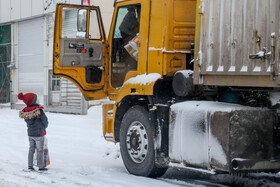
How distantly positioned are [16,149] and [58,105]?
11944 mm

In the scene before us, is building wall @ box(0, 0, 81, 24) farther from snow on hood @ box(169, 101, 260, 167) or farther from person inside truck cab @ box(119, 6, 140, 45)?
snow on hood @ box(169, 101, 260, 167)

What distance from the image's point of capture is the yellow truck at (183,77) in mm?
6914

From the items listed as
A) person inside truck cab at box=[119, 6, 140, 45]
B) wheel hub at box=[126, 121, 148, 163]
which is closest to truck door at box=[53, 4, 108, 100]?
person inside truck cab at box=[119, 6, 140, 45]

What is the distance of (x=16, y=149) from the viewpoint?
41.1ft

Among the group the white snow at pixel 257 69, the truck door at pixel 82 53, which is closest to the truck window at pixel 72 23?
the truck door at pixel 82 53

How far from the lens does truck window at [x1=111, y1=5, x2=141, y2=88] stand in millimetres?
9398

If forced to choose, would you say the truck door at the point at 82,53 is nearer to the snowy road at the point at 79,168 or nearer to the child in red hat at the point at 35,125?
the child in red hat at the point at 35,125

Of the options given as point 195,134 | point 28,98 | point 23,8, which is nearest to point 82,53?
point 28,98

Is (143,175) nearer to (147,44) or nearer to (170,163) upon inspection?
(170,163)

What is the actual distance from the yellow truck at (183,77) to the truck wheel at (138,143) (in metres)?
0.02

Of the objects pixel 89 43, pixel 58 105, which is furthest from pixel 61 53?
pixel 58 105

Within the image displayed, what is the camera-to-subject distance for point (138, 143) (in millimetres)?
9047

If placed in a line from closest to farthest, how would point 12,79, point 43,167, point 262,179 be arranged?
1. point 262,179
2. point 43,167
3. point 12,79

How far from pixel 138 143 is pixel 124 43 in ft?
6.27
